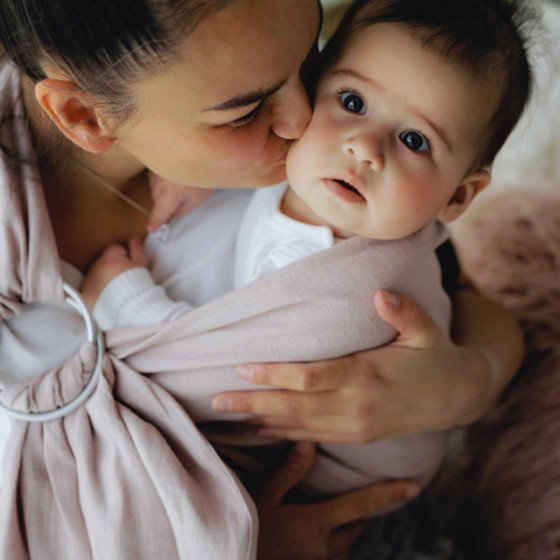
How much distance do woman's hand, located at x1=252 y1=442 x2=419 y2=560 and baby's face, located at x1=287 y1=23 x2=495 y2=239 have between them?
0.34 m

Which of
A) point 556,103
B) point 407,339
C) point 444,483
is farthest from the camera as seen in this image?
point 556,103

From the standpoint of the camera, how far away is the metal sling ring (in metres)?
0.78

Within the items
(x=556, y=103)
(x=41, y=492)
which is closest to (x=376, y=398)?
(x=41, y=492)

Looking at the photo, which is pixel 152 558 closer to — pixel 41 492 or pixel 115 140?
pixel 41 492

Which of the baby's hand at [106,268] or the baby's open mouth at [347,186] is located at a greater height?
the baby's open mouth at [347,186]

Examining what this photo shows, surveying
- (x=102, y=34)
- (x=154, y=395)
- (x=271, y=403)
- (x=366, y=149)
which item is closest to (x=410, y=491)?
(x=271, y=403)

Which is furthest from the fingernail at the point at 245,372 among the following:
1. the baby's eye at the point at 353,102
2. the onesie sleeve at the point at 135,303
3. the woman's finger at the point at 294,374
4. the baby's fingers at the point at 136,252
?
the baby's eye at the point at 353,102

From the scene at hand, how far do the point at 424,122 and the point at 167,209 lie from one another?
1.26 feet

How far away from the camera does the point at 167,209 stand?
3.15 feet

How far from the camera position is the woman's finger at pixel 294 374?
0.80 m

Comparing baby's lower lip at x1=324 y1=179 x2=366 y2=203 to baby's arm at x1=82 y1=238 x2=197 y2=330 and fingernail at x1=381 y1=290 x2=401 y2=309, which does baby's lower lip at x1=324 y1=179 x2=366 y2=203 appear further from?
baby's arm at x1=82 y1=238 x2=197 y2=330

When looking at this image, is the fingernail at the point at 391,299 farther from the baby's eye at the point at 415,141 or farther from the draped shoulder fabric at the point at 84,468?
the draped shoulder fabric at the point at 84,468

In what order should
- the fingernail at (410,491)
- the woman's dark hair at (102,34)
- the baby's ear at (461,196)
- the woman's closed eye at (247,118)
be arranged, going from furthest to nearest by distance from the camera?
the fingernail at (410,491)
the baby's ear at (461,196)
the woman's closed eye at (247,118)
the woman's dark hair at (102,34)

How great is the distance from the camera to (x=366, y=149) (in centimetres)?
74
